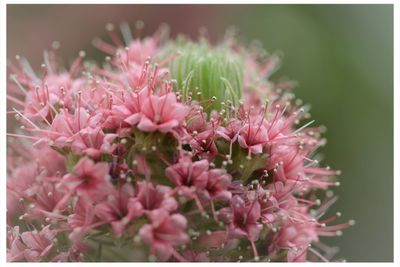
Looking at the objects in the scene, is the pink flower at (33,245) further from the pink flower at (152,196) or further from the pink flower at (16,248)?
the pink flower at (152,196)

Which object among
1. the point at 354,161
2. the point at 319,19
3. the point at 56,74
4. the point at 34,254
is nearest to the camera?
the point at 34,254

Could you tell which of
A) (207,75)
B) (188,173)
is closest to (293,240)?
(188,173)

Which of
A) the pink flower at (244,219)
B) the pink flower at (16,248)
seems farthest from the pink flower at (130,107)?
the pink flower at (16,248)

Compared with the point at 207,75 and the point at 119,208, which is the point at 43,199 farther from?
the point at 207,75

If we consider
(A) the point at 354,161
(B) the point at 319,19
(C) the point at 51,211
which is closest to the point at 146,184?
(C) the point at 51,211

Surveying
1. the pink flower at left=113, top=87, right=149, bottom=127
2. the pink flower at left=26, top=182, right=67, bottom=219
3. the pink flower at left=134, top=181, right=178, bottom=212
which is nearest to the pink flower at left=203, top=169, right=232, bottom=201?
the pink flower at left=134, top=181, right=178, bottom=212
